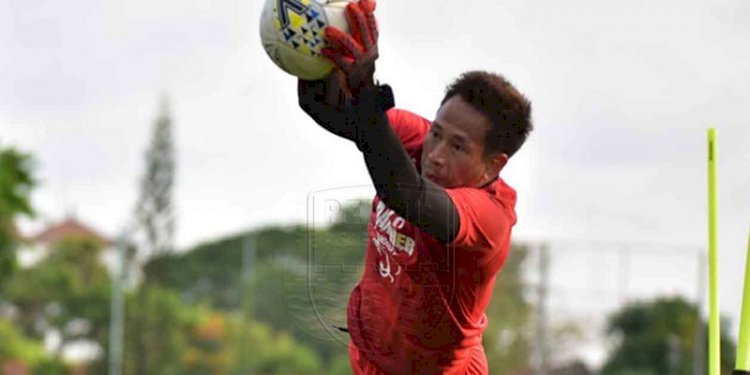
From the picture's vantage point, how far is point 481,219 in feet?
21.8

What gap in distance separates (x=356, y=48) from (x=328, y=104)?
1.56ft

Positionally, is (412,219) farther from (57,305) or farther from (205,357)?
(57,305)

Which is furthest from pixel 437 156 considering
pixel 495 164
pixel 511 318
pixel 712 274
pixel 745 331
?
pixel 511 318

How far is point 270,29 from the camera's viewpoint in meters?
6.38

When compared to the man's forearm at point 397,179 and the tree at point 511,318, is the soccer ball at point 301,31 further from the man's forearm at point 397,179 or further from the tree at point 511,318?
the tree at point 511,318

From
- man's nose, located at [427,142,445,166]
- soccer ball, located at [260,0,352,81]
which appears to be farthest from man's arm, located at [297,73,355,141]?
man's nose, located at [427,142,445,166]

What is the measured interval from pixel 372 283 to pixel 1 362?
178 ft

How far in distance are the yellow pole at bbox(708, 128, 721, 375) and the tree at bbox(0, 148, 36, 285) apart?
158ft

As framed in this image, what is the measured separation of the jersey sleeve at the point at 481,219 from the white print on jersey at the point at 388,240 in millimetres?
288

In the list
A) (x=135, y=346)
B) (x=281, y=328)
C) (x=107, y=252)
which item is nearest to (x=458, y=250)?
(x=281, y=328)

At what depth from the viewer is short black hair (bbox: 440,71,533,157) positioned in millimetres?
6895

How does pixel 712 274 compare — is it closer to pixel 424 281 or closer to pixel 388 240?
pixel 424 281

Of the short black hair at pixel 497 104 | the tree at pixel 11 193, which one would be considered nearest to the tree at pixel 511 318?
the tree at pixel 11 193

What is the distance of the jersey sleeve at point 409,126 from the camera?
7.15 meters
